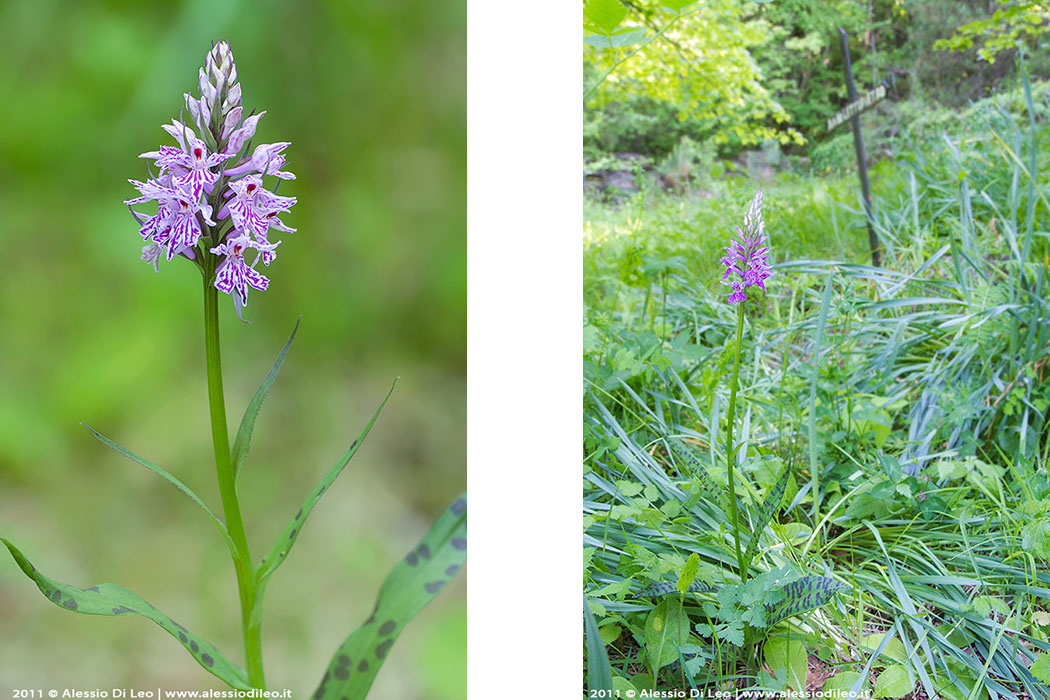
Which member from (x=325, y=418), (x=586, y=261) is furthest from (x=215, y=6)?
(x=586, y=261)

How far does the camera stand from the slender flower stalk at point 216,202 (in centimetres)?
67

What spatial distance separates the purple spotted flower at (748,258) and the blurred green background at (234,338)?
1.38 ft

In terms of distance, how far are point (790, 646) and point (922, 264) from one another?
2.32 ft

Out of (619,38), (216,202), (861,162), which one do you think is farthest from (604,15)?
(216,202)

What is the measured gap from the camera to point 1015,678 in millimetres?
915

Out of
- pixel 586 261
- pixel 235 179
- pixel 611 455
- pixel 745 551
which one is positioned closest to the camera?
pixel 235 179

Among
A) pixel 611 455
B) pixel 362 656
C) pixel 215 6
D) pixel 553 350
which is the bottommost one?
pixel 362 656

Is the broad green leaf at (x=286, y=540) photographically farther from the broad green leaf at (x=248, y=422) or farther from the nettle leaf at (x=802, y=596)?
the nettle leaf at (x=802, y=596)

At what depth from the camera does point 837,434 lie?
106 cm

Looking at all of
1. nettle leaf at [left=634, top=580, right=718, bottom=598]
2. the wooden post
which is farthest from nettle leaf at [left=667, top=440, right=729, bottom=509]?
the wooden post

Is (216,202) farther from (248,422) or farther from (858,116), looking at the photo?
(858,116)

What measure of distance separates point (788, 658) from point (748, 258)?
1.89 feet

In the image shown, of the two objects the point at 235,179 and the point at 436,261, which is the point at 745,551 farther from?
the point at 235,179

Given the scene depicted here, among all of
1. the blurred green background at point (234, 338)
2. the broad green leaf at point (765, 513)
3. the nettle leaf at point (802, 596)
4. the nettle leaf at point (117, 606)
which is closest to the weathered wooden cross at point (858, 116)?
the broad green leaf at point (765, 513)
